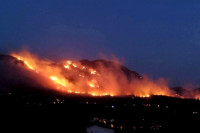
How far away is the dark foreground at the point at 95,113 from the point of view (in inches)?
1213

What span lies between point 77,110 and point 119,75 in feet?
142

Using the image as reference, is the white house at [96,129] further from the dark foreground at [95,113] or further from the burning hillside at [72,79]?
the burning hillside at [72,79]

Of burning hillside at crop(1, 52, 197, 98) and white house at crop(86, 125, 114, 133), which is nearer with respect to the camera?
white house at crop(86, 125, 114, 133)

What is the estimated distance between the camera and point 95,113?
127ft

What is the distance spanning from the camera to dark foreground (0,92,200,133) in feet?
101

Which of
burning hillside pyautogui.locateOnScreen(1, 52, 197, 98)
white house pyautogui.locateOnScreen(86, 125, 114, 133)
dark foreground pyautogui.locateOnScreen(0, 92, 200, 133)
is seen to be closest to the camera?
white house pyautogui.locateOnScreen(86, 125, 114, 133)

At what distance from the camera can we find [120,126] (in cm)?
3491

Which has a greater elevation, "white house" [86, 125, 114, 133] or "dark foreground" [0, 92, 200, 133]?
"dark foreground" [0, 92, 200, 133]


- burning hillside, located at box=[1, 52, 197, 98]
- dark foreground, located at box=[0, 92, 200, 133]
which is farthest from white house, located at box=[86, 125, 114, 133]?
burning hillside, located at box=[1, 52, 197, 98]

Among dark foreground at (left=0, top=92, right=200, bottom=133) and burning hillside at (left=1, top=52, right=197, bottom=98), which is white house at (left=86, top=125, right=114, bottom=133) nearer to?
dark foreground at (left=0, top=92, right=200, bottom=133)

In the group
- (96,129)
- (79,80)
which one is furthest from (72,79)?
(96,129)

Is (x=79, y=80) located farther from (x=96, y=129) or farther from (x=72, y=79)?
(x=96, y=129)

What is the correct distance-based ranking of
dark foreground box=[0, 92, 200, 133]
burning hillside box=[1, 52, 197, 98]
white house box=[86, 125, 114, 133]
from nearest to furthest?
white house box=[86, 125, 114, 133] < dark foreground box=[0, 92, 200, 133] < burning hillside box=[1, 52, 197, 98]

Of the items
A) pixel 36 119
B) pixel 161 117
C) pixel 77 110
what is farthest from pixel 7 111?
pixel 161 117
